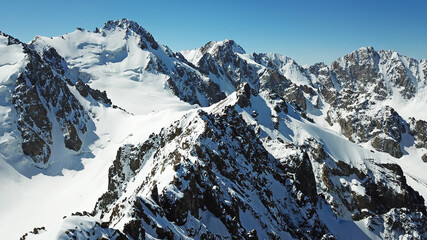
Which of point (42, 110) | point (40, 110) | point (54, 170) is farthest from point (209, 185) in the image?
point (42, 110)

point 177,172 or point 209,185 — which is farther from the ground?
point 177,172

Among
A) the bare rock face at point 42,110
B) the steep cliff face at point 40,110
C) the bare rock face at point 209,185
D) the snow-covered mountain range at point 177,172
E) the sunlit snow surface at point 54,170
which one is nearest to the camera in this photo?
the bare rock face at point 209,185

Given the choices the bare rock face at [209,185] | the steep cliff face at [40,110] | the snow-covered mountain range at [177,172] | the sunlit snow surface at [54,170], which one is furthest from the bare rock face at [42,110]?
the bare rock face at [209,185]

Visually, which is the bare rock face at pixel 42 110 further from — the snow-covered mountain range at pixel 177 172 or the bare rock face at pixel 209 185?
the bare rock face at pixel 209 185

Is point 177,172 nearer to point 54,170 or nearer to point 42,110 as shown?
point 54,170

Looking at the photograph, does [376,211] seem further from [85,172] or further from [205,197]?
[85,172]

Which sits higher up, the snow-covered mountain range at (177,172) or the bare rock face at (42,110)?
the bare rock face at (42,110)

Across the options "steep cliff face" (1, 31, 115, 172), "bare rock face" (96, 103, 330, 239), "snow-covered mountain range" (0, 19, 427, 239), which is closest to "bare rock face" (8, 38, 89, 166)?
"steep cliff face" (1, 31, 115, 172)

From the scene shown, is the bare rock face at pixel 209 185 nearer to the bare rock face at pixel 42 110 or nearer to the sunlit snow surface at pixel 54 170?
the sunlit snow surface at pixel 54 170

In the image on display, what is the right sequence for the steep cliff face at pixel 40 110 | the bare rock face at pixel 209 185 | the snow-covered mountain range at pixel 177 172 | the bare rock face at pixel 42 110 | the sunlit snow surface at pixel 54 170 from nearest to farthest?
1. the bare rock face at pixel 209 185
2. the snow-covered mountain range at pixel 177 172
3. the sunlit snow surface at pixel 54 170
4. the steep cliff face at pixel 40 110
5. the bare rock face at pixel 42 110

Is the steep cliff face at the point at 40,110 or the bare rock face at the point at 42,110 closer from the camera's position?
the steep cliff face at the point at 40,110

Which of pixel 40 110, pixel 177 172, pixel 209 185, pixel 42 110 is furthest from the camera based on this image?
pixel 42 110
